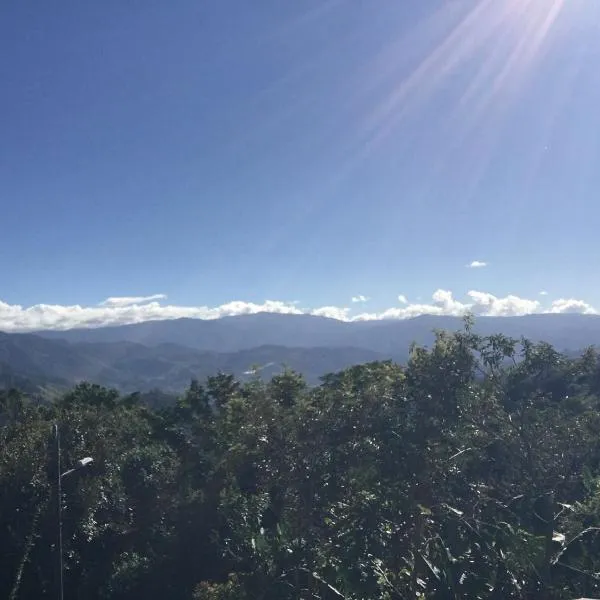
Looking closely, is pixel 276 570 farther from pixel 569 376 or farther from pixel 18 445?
pixel 569 376

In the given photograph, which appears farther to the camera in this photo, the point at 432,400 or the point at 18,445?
the point at 18,445

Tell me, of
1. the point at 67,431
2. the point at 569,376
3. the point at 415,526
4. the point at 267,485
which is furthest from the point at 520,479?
the point at 67,431

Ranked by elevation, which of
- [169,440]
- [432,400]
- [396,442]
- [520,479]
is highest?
[432,400]

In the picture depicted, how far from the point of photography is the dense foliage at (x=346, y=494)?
331 inches

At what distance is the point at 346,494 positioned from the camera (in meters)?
12.8

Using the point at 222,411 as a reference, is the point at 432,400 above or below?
above

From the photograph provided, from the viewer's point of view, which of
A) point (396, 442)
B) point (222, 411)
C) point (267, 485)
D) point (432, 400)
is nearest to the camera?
point (396, 442)

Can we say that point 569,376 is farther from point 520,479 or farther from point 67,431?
point 67,431

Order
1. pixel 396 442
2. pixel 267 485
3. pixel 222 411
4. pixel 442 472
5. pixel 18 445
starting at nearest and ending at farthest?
pixel 442 472 → pixel 396 442 → pixel 267 485 → pixel 18 445 → pixel 222 411

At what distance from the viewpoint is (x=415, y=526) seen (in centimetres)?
987

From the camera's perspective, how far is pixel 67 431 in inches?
826

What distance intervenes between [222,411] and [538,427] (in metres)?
17.2

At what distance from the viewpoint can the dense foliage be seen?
331 inches

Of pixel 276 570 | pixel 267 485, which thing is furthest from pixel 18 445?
Result: pixel 276 570
